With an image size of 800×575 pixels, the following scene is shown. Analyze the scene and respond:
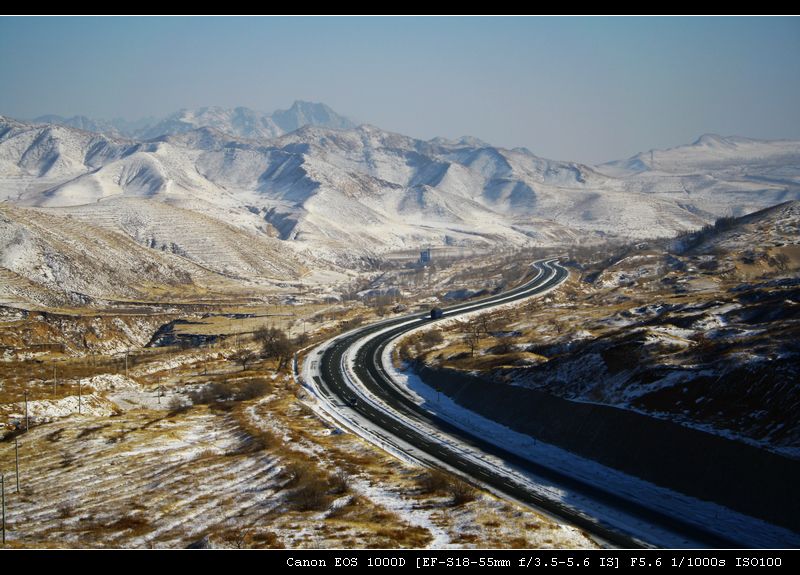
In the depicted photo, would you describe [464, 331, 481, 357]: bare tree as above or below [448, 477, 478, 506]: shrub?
above

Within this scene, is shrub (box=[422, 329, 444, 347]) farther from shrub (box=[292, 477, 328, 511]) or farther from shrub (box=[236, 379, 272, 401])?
shrub (box=[292, 477, 328, 511])

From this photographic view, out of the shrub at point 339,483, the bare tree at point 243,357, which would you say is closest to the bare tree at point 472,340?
the bare tree at point 243,357

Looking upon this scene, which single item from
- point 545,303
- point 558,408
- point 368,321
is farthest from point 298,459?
point 545,303

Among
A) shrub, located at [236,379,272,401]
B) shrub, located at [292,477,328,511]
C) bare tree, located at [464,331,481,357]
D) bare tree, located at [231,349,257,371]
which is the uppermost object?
bare tree, located at [464,331,481,357]

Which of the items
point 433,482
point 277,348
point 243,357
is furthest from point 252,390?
Result: point 433,482

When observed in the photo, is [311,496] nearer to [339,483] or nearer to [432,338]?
[339,483]

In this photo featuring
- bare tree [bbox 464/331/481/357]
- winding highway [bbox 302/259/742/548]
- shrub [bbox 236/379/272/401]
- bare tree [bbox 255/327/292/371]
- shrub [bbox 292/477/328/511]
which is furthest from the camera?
bare tree [bbox 255/327/292/371]

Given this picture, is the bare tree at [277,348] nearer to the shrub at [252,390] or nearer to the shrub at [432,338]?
the shrub at [252,390]

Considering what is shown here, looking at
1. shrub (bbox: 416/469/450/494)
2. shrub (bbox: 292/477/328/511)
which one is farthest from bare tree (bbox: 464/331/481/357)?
shrub (bbox: 292/477/328/511)

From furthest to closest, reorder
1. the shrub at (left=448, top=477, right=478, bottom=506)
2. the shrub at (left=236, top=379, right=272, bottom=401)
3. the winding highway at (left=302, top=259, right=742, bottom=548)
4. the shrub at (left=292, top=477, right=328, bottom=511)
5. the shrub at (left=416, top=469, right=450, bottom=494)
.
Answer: the shrub at (left=236, top=379, right=272, bottom=401)
the shrub at (left=416, top=469, right=450, bottom=494)
the shrub at (left=292, top=477, right=328, bottom=511)
the shrub at (left=448, top=477, right=478, bottom=506)
the winding highway at (left=302, top=259, right=742, bottom=548)
